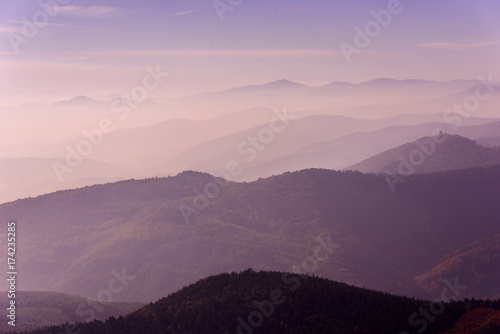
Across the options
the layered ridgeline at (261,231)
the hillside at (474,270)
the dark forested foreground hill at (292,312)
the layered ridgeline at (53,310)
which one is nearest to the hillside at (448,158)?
the layered ridgeline at (261,231)

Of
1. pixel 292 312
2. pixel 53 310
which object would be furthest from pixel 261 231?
pixel 292 312

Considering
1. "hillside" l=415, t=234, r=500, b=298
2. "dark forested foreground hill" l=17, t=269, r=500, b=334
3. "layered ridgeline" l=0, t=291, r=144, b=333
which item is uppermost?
"layered ridgeline" l=0, t=291, r=144, b=333

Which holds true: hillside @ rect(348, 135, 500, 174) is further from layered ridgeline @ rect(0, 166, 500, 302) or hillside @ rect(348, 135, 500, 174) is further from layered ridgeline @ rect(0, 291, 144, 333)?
layered ridgeline @ rect(0, 291, 144, 333)

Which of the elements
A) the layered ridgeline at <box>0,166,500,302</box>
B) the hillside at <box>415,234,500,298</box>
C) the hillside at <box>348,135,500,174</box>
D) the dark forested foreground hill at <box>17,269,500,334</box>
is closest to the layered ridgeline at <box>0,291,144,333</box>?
the dark forested foreground hill at <box>17,269,500,334</box>

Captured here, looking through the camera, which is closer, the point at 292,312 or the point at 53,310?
the point at 292,312

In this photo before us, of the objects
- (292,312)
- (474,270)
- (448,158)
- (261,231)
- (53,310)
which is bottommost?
(474,270)

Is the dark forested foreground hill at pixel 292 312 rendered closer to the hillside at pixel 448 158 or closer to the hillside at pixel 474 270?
the hillside at pixel 474 270

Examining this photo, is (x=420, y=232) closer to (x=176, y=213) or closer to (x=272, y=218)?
(x=272, y=218)

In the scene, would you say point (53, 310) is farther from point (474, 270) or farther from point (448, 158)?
point (448, 158)
